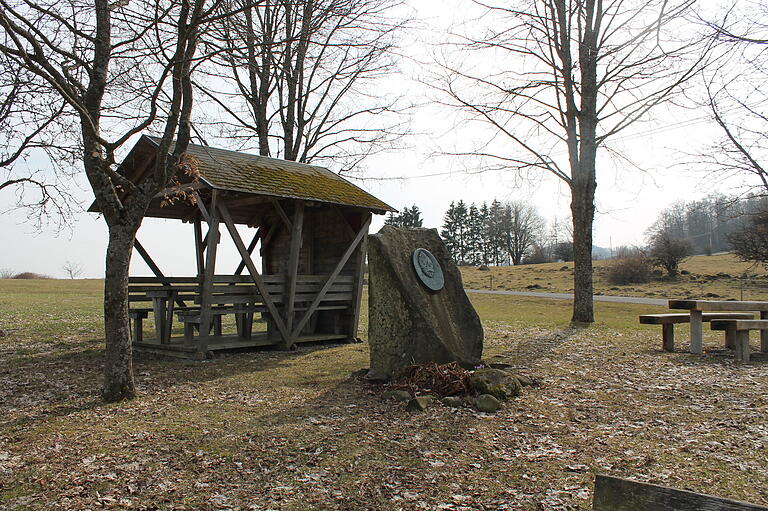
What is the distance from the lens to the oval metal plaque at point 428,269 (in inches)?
362

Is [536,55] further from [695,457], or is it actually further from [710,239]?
[710,239]

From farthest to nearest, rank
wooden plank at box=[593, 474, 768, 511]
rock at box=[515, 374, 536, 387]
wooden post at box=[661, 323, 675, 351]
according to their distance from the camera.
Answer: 1. wooden post at box=[661, 323, 675, 351]
2. rock at box=[515, 374, 536, 387]
3. wooden plank at box=[593, 474, 768, 511]

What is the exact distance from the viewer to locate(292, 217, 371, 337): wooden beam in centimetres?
1339

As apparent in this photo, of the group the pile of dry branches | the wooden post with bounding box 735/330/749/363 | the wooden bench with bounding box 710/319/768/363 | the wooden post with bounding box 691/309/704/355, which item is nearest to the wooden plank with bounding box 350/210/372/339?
the pile of dry branches

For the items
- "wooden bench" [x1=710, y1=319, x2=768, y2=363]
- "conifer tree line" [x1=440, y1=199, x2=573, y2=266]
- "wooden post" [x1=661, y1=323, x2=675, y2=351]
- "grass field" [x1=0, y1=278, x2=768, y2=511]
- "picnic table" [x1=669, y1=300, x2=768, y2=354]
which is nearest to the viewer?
"grass field" [x1=0, y1=278, x2=768, y2=511]

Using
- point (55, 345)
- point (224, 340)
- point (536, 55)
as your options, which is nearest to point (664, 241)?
point (536, 55)

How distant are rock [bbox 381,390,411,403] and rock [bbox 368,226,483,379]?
78cm

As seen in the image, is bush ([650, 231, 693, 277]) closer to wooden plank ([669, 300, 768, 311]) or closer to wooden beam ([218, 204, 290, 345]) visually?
wooden plank ([669, 300, 768, 311])

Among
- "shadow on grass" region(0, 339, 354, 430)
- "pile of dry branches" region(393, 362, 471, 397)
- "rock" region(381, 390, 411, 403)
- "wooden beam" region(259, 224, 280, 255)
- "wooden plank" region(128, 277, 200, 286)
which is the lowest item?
"shadow on grass" region(0, 339, 354, 430)

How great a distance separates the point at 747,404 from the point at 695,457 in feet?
8.10

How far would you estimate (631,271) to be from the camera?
132 ft

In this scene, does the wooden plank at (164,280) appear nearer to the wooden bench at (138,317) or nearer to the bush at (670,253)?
the wooden bench at (138,317)

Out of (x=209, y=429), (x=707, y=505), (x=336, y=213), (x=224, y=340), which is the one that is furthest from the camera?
(x=336, y=213)

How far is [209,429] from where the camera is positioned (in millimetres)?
6234
